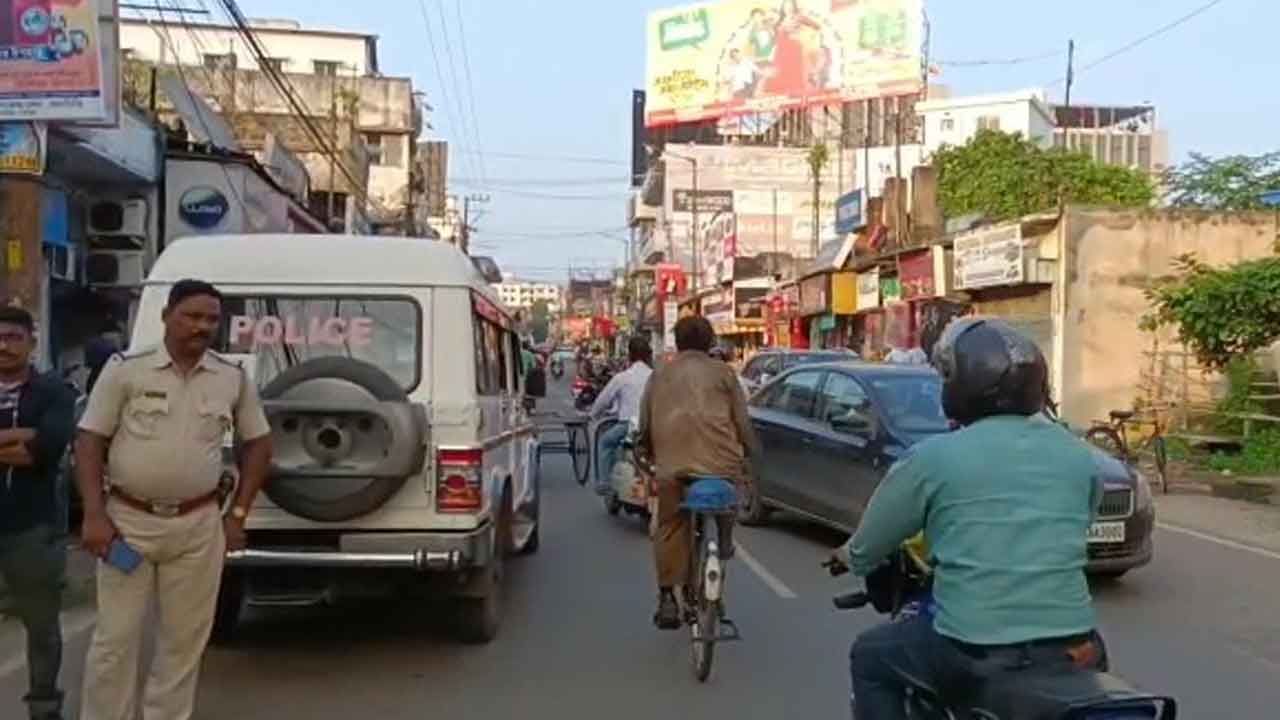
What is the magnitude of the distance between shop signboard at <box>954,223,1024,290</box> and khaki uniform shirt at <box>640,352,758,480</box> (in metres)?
19.2

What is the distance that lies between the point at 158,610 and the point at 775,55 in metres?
57.0

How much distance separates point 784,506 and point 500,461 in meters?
4.74

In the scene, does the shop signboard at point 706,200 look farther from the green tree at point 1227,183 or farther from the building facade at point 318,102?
the green tree at point 1227,183

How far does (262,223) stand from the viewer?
23.3 meters

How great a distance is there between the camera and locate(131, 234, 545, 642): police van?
688 centimetres

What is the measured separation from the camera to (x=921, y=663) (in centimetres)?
354

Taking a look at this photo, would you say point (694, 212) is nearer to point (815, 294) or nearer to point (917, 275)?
point (815, 294)

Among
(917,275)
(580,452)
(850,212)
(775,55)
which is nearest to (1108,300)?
(917,275)

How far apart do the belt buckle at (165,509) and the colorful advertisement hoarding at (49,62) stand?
5.02m

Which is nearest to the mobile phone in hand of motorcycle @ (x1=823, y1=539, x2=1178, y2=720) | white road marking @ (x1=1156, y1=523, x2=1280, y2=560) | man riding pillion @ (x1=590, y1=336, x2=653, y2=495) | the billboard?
motorcycle @ (x1=823, y1=539, x2=1178, y2=720)

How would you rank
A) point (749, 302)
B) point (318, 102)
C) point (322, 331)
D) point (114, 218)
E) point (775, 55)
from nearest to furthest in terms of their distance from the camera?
point (322, 331) < point (114, 218) < point (318, 102) < point (749, 302) < point (775, 55)

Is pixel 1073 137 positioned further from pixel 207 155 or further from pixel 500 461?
pixel 500 461

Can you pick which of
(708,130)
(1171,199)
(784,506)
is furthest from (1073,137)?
(784,506)

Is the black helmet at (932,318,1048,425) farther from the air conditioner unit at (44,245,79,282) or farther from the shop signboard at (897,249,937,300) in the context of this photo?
the shop signboard at (897,249,937,300)
